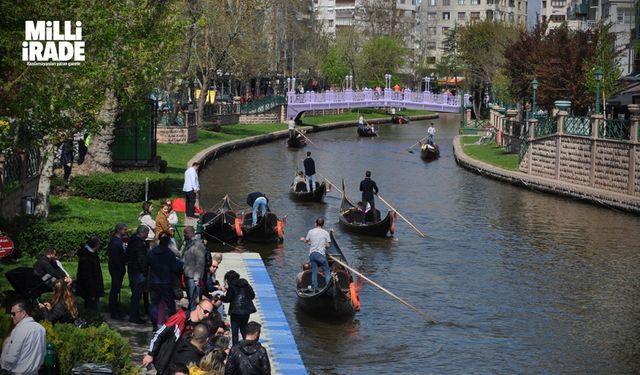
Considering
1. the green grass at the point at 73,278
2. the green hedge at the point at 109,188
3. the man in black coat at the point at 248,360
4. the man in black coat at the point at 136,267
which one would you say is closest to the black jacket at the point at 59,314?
the man in black coat at the point at 136,267

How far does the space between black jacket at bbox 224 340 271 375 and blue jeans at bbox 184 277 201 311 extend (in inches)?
276

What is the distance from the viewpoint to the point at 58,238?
85.6 ft

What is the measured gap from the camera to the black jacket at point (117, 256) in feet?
71.1

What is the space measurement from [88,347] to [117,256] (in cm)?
554

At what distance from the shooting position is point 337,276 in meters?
25.7

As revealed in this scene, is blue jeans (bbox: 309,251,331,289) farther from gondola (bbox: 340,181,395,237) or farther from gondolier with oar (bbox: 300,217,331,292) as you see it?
gondola (bbox: 340,181,395,237)

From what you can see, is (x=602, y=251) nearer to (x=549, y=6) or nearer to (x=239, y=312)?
(x=239, y=312)

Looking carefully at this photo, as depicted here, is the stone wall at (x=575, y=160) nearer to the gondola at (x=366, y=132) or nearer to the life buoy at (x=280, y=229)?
the life buoy at (x=280, y=229)

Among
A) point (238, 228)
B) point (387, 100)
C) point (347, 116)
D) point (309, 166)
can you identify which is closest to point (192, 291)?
point (238, 228)

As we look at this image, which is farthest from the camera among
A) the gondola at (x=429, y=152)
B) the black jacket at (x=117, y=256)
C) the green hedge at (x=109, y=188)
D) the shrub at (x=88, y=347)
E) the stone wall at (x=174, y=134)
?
the gondola at (x=429, y=152)

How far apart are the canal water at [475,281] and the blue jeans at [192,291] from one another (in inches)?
98.9

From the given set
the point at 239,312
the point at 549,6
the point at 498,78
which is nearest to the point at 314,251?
the point at 239,312

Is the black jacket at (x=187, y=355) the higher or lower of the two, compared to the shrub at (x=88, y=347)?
higher

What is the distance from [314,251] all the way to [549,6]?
139936 mm
